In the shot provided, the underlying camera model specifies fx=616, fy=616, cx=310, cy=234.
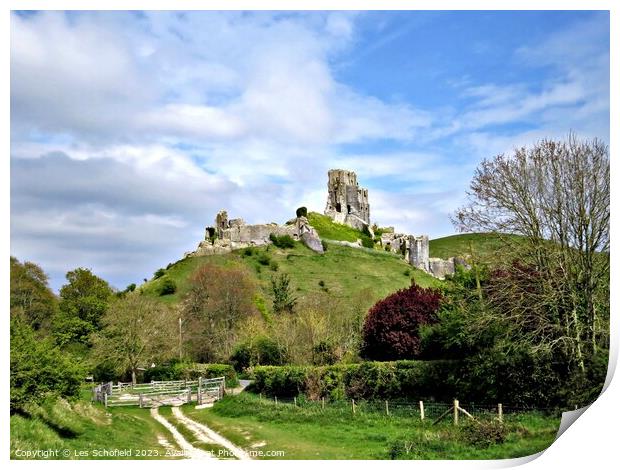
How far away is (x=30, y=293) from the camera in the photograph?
55.1 feet

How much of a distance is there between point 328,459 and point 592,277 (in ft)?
22.1

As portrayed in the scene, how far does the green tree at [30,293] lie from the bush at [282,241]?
4408cm

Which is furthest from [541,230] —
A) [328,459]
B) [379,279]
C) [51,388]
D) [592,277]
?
[379,279]

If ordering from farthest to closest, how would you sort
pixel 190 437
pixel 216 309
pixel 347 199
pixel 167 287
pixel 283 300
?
pixel 347 199
pixel 167 287
pixel 283 300
pixel 216 309
pixel 190 437

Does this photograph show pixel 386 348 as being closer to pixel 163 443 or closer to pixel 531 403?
pixel 531 403

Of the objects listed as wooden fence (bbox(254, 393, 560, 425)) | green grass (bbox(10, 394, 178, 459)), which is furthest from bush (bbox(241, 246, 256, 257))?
green grass (bbox(10, 394, 178, 459))

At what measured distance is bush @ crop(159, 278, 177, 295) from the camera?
47.2 m

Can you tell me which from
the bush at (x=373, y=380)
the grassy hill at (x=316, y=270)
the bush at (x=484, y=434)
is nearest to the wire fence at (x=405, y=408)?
the bush at (x=373, y=380)

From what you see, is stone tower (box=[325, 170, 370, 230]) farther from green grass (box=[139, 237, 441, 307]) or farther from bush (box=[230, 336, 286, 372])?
bush (box=[230, 336, 286, 372])

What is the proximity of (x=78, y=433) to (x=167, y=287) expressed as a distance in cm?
3595

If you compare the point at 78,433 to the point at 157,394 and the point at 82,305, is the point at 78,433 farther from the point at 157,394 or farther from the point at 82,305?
the point at 82,305

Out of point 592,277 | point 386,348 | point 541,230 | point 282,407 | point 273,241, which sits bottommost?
point 282,407

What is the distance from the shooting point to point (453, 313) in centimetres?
1596

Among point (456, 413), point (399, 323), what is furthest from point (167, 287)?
point (456, 413)
